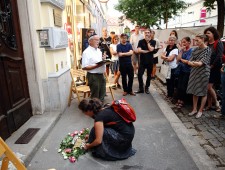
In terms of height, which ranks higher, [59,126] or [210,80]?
[210,80]

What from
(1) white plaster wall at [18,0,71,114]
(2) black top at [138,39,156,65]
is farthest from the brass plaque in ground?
(2) black top at [138,39,156,65]

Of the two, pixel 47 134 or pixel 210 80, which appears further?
pixel 210 80

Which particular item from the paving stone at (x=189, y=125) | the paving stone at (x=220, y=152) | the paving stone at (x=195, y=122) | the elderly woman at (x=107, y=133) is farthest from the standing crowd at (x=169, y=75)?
the paving stone at (x=220, y=152)

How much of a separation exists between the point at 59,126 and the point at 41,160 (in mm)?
1235

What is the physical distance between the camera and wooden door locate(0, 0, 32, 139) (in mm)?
3795

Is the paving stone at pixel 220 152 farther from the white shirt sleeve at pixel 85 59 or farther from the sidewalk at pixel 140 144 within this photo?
the white shirt sleeve at pixel 85 59

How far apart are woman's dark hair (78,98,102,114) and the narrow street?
82cm

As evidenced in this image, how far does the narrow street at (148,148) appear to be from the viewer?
321 cm

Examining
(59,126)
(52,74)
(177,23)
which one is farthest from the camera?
(177,23)

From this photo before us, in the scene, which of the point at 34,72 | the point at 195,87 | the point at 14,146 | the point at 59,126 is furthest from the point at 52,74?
the point at 195,87

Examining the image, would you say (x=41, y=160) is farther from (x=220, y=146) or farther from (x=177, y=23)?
(x=177, y=23)

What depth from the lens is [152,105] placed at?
5844 millimetres

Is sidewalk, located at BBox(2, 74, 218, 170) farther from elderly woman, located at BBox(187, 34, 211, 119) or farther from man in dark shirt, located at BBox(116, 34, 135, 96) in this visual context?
man in dark shirt, located at BBox(116, 34, 135, 96)

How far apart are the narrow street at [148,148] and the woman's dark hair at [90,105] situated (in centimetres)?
82
